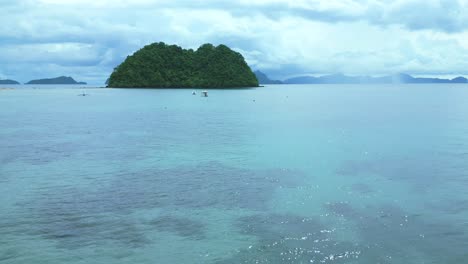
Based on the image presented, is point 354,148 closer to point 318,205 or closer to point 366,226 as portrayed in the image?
point 318,205

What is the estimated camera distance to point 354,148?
42.1 metres

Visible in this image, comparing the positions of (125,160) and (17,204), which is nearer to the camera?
(17,204)

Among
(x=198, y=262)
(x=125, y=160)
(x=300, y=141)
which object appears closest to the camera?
(x=198, y=262)

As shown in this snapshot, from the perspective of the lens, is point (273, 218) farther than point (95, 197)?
No

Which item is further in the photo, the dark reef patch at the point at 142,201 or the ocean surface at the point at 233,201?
the dark reef patch at the point at 142,201

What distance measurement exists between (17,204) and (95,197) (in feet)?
13.8

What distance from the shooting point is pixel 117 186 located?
88.0 feet

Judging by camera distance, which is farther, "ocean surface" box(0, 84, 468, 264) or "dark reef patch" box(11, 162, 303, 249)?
"dark reef patch" box(11, 162, 303, 249)

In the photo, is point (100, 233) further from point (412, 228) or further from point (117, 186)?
point (412, 228)

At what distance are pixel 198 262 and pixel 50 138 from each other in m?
39.9

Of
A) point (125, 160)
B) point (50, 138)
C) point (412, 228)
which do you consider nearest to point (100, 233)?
point (412, 228)

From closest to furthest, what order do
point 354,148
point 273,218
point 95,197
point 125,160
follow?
point 273,218
point 95,197
point 125,160
point 354,148

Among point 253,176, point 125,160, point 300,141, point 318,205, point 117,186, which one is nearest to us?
point 318,205

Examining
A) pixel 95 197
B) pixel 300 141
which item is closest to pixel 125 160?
pixel 95 197
